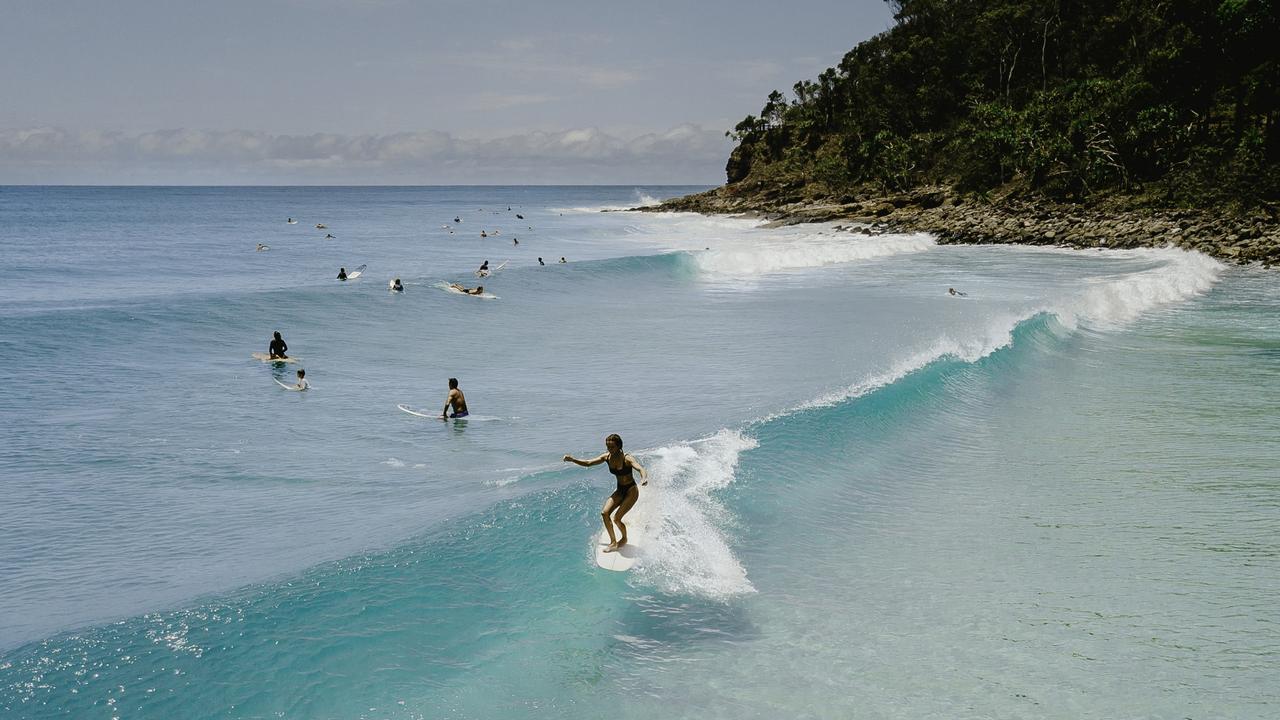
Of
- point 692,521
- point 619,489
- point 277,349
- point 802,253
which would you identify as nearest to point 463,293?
point 277,349

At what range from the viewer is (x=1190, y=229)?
4397 centimetres

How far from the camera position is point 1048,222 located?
2087 inches

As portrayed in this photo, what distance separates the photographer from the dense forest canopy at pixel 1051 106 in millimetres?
48438

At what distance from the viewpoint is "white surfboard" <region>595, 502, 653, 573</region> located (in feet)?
31.6

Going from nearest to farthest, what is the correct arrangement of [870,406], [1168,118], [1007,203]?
[870,406] → [1168,118] → [1007,203]

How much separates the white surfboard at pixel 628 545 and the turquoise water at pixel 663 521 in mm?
192

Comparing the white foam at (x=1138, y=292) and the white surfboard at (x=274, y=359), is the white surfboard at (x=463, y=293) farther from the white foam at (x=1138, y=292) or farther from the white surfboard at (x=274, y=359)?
the white foam at (x=1138, y=292)

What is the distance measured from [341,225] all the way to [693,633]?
92.5 metres

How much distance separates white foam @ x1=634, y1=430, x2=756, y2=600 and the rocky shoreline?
3589 centimetres

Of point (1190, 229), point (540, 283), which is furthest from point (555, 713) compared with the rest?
point (1190, 229)

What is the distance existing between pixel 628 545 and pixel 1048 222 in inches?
2013

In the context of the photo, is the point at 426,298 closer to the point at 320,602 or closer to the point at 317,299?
the point at 317,299

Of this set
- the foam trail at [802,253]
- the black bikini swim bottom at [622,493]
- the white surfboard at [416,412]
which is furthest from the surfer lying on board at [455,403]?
the foam trail at [802,253]

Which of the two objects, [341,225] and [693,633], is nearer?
[693,633]
